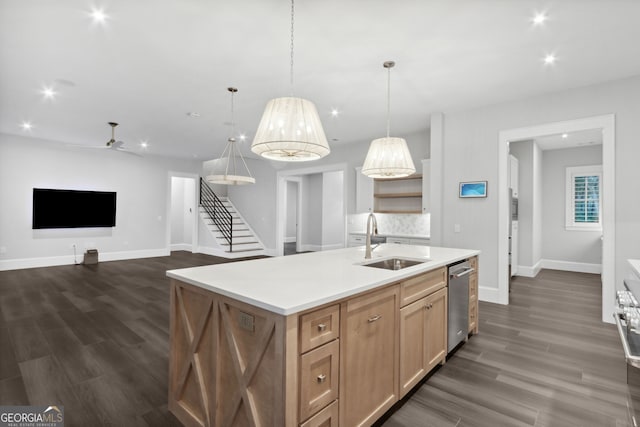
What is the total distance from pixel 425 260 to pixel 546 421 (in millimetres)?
1258

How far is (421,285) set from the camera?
2.30 metres

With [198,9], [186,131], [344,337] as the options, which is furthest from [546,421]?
[186,131]

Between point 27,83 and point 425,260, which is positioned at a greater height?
point 27,83

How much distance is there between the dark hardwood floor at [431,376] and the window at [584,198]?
327 centimetres

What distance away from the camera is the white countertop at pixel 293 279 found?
145 cm

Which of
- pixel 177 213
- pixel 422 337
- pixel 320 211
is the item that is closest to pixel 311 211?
pixel 320 211

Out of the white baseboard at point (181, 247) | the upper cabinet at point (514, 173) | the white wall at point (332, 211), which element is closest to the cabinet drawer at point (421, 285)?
the upper cabinet at point (514, 173)

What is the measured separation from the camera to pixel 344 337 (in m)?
1.61

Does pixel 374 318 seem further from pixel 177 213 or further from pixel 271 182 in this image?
pixel 177 213

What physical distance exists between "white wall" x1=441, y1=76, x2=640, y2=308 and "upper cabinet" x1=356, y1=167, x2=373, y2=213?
178 centimetres

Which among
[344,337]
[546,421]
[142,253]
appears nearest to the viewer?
[344,337]

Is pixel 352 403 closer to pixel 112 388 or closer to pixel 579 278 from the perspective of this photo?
pixel 112 388

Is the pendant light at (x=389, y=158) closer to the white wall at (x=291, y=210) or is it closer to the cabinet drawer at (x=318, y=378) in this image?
the cabinet drawer at (x=318, y=378)

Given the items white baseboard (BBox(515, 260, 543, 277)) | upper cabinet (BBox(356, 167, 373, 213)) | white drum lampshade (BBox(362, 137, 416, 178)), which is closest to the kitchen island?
white drum lampshade (BBox(362, 137, 416, 178))
